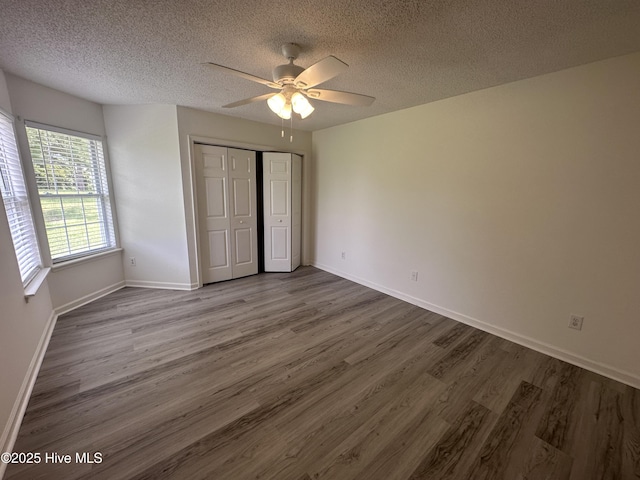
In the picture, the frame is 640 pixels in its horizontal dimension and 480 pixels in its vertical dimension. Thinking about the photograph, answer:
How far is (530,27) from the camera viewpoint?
1526 mm

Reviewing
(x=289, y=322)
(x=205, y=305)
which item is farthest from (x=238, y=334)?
(x=205, y=305)

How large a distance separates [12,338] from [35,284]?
772 millimetres

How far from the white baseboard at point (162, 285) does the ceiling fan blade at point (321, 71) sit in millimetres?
3003

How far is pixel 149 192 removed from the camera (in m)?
3.33

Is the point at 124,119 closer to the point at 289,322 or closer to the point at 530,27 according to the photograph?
the point at 289,322

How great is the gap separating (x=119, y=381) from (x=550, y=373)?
334 centimetres

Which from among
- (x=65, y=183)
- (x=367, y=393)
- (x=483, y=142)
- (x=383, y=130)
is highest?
(x=383, y=130)

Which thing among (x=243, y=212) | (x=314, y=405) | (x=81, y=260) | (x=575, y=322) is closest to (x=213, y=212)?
(x=243, y=212)

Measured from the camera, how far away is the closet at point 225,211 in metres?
3.57

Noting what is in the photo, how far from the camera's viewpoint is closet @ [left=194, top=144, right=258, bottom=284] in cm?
357

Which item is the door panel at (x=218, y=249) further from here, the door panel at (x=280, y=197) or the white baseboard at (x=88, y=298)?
the white baseboard at (x=88, y=298)

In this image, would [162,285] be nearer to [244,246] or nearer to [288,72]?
[244,246]

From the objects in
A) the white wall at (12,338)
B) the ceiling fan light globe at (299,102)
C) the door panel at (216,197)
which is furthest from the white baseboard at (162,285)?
the ceiling fan light globe at (299,102)

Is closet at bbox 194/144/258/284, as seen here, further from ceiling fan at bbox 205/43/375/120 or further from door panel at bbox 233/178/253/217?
ceiling fan at bbox 205/43/375/120
